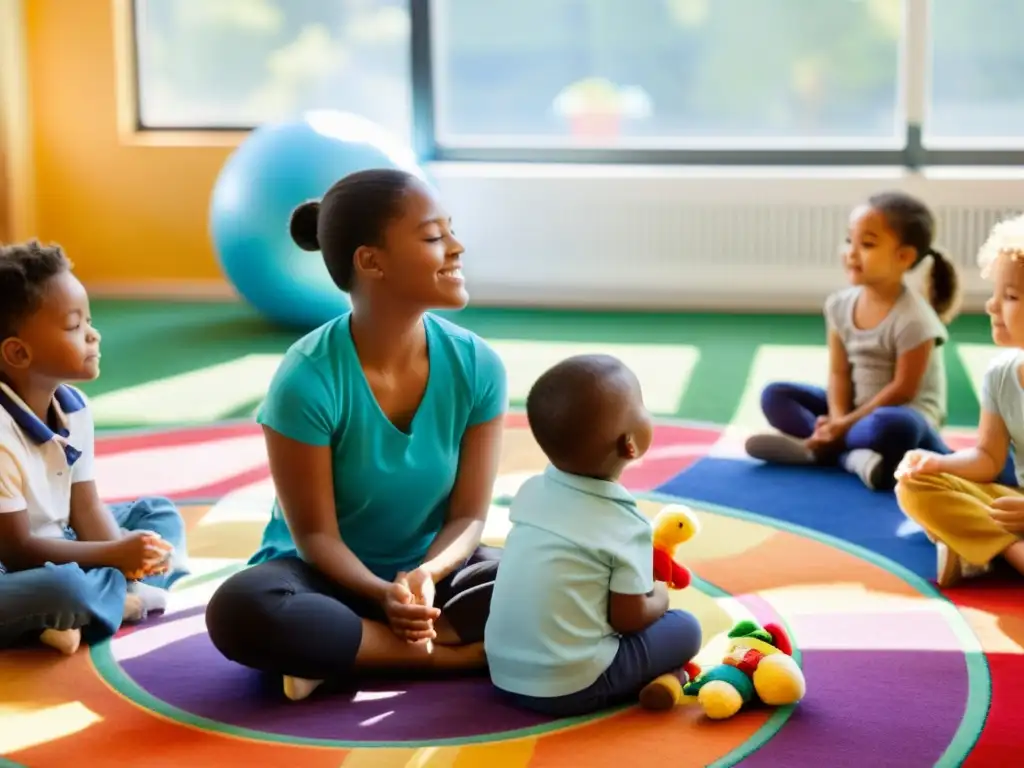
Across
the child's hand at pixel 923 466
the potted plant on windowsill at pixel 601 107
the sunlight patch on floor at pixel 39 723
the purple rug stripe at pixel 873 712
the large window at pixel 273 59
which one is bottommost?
the sunlight patch on floor at pixel 39 723

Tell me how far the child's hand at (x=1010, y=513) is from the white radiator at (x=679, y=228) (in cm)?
280

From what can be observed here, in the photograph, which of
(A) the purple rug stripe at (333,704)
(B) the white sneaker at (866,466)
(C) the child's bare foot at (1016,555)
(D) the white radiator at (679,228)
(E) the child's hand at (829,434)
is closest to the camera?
(A) the purple rug stripe at (333,704)

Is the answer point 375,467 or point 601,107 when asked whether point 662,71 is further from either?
point 375,467

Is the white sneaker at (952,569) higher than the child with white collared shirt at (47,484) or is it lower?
lower

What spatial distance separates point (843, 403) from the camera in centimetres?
321

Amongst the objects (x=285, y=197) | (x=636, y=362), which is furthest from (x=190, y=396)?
(x=636, y=362)

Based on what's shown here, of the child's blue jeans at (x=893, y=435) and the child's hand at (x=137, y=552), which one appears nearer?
the child's hand at (x=137, y=552)

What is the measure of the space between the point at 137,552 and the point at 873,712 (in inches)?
41.9

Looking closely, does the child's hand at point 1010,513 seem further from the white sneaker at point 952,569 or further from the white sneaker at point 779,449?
the white sneaker at point 779,449

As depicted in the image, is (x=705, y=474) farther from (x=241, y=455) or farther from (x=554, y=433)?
(x=554, y=433)

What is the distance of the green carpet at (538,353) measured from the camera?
381cm

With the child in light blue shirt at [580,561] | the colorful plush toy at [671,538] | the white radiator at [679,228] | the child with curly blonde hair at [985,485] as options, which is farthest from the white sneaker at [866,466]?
the white radiator at [679,228]

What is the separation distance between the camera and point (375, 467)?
6.75 feet

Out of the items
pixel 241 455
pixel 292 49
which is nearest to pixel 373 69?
pixel 292 49
